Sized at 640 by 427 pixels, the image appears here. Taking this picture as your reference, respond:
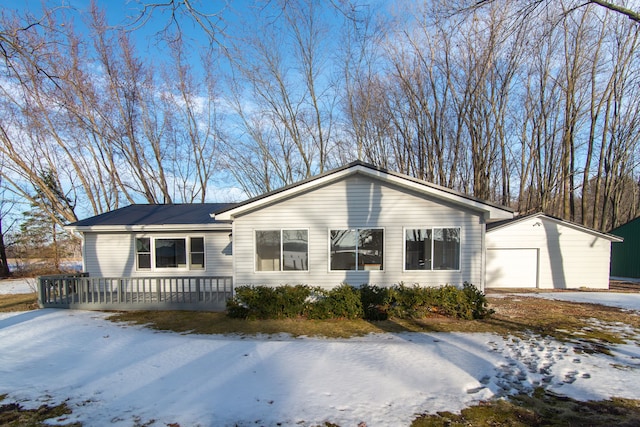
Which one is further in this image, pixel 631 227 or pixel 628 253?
pixel 628 253

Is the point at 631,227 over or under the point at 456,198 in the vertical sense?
under

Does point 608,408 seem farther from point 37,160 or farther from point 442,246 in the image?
point 37,160

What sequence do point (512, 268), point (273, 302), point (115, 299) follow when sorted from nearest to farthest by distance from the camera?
point (273, 302)
point (115, 299)
point (512, 268)

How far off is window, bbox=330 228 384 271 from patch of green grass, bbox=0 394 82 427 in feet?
21.1

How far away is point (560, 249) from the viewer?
1496cm

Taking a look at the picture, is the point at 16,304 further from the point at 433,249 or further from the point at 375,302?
the point at 433,249

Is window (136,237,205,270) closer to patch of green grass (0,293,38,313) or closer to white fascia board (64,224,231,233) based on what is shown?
white fascia board (64,224,231,233)

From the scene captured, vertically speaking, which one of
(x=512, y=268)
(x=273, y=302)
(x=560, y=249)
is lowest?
(x=512, y=268)

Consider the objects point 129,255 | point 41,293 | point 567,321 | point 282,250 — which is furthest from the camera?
point 129,255

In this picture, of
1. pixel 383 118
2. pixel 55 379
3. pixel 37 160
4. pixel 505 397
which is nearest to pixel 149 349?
pixel 55 379

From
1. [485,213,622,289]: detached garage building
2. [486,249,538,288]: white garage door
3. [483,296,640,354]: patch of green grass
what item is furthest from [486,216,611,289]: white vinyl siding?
[483,296,640,354]: patch of green grass

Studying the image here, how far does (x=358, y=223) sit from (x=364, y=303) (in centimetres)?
223

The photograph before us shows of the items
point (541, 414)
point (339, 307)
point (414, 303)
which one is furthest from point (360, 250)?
point (541, 414)

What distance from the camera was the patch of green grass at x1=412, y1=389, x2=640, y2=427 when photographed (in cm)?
335
